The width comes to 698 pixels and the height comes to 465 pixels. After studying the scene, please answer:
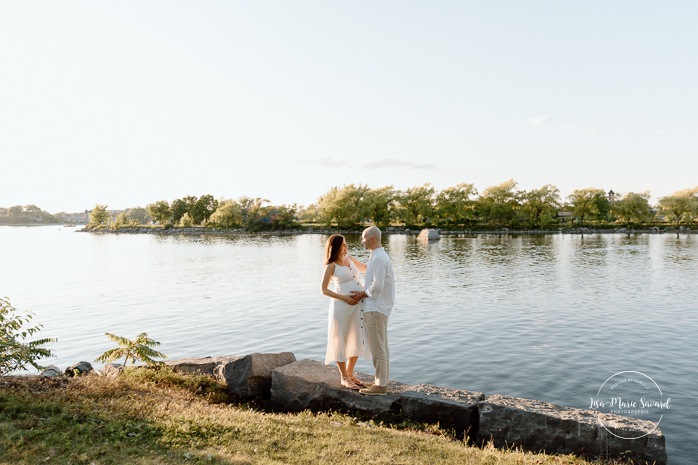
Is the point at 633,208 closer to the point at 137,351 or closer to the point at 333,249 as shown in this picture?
the point at 333,249

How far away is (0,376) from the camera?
30.3 ft

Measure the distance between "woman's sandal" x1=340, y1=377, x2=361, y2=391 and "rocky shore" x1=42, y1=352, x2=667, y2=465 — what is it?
12cm

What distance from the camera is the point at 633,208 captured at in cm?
12562

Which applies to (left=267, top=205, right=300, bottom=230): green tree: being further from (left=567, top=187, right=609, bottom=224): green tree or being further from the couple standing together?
the couple standing together

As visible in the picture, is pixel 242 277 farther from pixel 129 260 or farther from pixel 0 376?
pixel 0 376

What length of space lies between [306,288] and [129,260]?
3332cm

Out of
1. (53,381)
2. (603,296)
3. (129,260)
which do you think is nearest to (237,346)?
(53,381)

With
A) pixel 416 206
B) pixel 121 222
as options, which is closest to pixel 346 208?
pixel 416 206

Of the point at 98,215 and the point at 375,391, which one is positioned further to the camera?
the point at 98,215

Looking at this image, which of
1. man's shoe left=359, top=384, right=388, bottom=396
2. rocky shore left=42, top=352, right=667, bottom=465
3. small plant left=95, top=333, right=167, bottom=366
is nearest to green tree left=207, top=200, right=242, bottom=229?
small plant left=95, top=333, right=167, bottom=366
